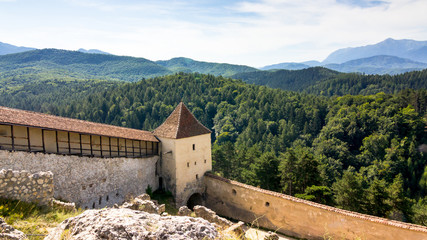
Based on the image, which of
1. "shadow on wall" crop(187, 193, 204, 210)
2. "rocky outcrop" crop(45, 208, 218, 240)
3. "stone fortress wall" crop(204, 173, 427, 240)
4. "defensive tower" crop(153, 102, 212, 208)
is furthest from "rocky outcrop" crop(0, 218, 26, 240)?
"shadow on wall" crop(187, 193, 204, 210)

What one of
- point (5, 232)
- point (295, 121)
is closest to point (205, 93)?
point (295, 121)

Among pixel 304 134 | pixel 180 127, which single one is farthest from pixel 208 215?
pixel 304 134

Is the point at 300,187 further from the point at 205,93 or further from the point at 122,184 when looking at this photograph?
the point at 205,93

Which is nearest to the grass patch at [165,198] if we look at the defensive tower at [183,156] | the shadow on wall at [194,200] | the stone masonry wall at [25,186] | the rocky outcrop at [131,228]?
the defensive tower at [183,156]

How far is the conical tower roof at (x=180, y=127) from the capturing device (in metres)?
30.5

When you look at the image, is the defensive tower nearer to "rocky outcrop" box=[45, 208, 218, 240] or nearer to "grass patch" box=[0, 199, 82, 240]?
"grass patch" box=[0, 199, 82, 240]

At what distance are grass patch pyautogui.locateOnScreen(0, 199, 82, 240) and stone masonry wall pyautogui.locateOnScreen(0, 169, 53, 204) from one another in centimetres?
30

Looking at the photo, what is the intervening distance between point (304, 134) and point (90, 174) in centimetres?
9096

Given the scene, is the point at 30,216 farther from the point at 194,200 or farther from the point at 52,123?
the point at 194,200

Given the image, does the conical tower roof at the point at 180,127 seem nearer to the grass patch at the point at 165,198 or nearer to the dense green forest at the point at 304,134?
the grass patch at the point at 165,198

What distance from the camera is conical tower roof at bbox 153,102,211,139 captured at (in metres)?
30.5

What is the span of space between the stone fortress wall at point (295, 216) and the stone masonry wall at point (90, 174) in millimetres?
8043

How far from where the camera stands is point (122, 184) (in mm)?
26109

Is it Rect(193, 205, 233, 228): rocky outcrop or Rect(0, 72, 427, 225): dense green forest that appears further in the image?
Rect(0, 72, 427, 225): dense green forest
